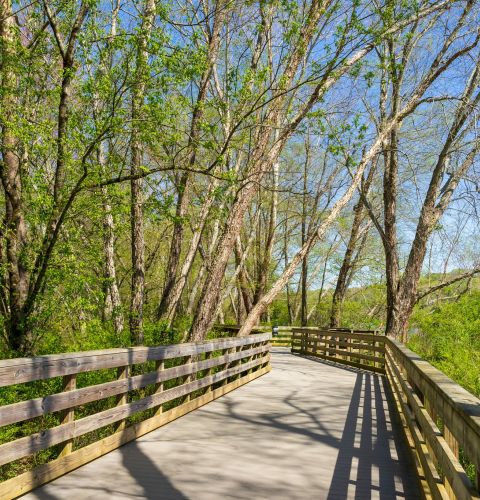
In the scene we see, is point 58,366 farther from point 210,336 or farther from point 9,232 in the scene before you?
point 210,336

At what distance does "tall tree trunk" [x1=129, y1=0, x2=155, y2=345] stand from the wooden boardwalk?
322 cm

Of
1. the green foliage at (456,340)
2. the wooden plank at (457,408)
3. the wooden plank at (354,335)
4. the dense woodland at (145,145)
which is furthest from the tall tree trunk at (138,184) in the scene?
the green foliage at (456,340)

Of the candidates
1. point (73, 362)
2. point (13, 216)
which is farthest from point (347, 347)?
point (73, 362)

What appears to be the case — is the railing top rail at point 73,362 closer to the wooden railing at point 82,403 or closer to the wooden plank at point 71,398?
the wooden railing at point 82,403

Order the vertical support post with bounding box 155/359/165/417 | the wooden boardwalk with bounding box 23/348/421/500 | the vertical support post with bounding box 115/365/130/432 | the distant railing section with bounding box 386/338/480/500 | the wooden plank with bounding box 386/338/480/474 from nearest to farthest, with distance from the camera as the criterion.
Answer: the wooden plank with bounding box 386/338/480/474 < the distant railing section with bounding box 386/338/480/500 < the wooden boardwalk with bounding box 23/348/421/500 < the vertical support post with bounding box 115/365/130/432 < the vertical support post with bounding box 155/359/165/417

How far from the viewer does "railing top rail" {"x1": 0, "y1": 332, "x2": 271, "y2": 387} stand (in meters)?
4.21

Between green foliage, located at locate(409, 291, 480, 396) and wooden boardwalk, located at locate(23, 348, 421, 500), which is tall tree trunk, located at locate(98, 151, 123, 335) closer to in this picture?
wooden boardwalk, located at locate(23, 348, 421, 500)

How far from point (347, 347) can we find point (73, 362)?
1300cm

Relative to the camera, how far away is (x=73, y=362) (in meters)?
4.96

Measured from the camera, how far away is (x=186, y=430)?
6887 millimetres

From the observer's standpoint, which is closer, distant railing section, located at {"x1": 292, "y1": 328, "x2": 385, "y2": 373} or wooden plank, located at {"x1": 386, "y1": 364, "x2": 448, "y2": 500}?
wooden plank, located at {"x1": 386, "y1": 364, "x2": 448, "y2": 500}

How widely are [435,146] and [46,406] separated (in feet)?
47.1

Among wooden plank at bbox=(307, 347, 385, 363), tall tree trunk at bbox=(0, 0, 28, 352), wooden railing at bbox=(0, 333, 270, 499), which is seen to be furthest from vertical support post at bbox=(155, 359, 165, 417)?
wooden plank at bbox=(307, 347, 385, 363)

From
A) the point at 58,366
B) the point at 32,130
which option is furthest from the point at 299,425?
the point at 32,130
